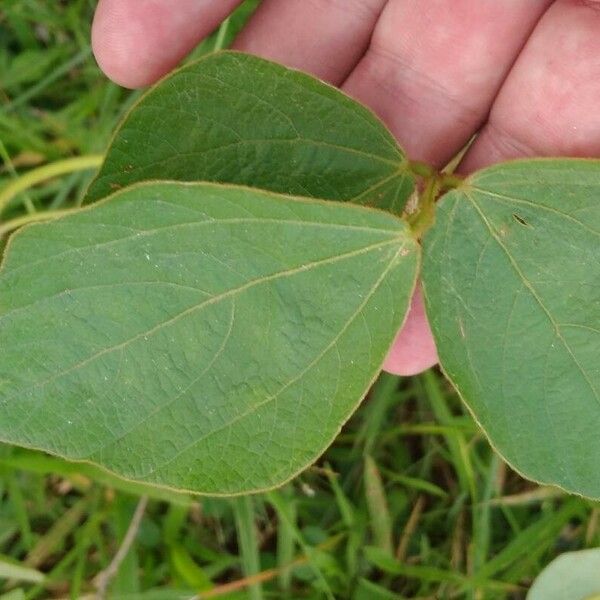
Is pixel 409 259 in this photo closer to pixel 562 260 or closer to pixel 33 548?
pixel 562 260

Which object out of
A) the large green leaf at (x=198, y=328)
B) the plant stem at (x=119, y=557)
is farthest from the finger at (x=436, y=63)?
the plant stem at (x=119, y=557)

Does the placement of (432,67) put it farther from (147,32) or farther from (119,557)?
(119,557)

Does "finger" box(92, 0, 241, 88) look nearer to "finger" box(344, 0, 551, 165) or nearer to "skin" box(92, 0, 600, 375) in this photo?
"skin" box(92, 0, 600, 375)

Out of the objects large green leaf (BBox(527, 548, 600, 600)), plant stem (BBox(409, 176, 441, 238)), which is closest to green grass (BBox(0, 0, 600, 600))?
large green leaf (BBox(527, 548, 600, 600))

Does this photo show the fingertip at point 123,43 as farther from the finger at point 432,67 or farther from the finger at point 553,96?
the finger at point 553,96

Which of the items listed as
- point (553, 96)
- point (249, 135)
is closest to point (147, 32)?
point (249, 135)

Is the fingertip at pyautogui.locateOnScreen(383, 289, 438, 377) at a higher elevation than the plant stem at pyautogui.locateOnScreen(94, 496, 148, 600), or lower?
higher
